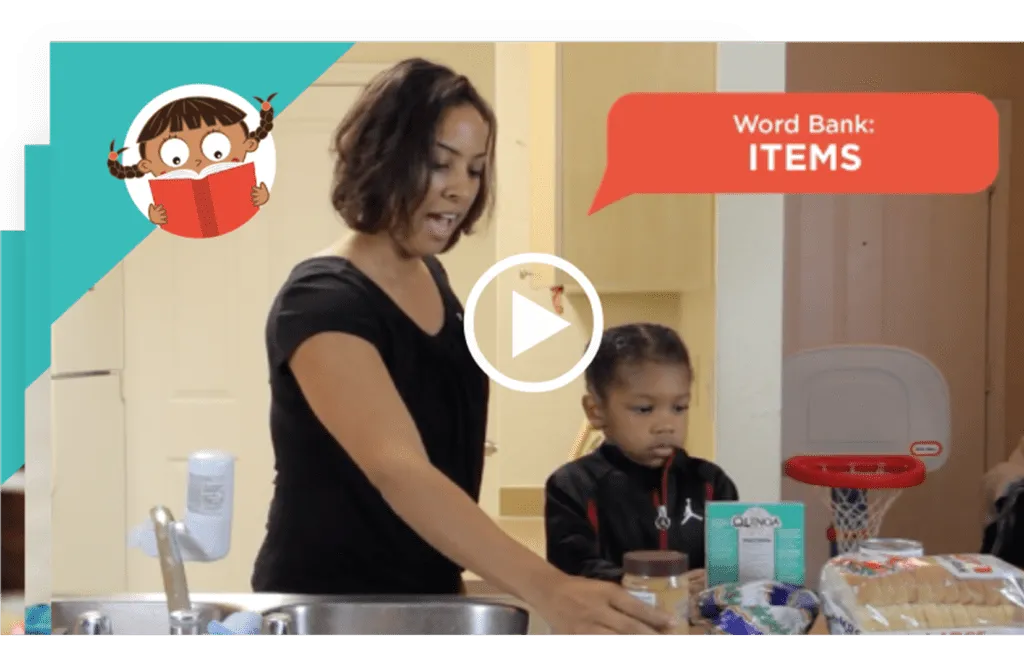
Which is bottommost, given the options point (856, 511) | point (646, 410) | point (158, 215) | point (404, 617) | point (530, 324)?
point (404, 617)

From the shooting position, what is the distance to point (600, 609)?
49.9 inches

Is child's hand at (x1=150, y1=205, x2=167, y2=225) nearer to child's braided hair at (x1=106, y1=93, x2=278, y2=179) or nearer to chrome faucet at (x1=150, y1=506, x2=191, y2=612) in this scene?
child's braided hair at (x1=106, y1=93, x2=278, y2=179)

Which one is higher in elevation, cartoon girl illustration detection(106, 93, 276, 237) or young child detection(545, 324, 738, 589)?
cartoon girl illustration detection(106, 93, 276, 237)

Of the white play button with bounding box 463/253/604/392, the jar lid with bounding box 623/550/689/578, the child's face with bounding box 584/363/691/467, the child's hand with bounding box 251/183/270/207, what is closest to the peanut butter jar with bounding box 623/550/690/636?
the jar lid with bounding box 623/550/689/578

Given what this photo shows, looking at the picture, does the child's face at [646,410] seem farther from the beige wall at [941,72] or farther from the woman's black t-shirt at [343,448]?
the beige wall at [941,72]

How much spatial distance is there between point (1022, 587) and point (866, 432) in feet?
0.87

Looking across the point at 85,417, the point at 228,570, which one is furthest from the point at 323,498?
the point at 85,417

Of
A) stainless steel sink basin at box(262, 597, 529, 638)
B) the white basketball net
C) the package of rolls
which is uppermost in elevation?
the white basketball net

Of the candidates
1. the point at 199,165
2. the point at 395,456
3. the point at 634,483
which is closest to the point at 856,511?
the point at 634,483

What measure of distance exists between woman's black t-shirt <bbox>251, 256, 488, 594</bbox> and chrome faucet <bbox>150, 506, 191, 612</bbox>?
0.29ft

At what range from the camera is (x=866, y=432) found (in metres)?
1.29

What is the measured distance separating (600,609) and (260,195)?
66 cm

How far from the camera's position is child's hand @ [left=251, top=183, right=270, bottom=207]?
4.19 feet

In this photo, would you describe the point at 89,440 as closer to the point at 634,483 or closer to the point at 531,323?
the point at 531,323
